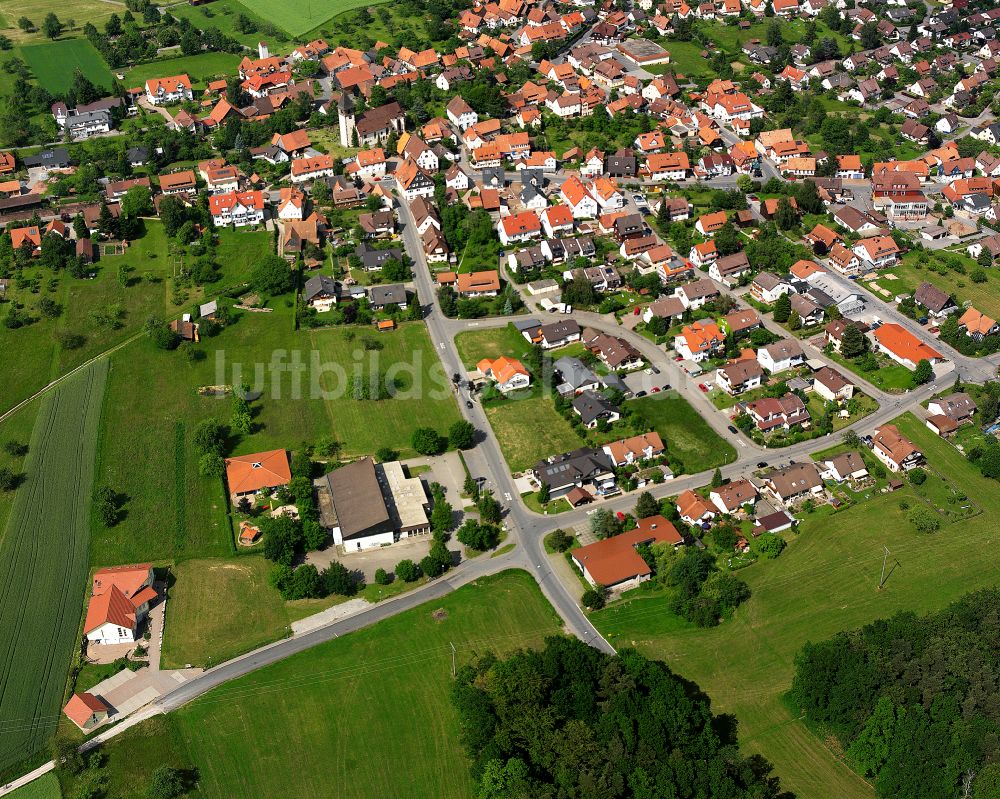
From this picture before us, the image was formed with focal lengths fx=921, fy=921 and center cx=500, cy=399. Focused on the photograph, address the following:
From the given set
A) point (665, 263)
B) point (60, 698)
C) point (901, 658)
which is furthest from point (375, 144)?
→ point (901, 658)

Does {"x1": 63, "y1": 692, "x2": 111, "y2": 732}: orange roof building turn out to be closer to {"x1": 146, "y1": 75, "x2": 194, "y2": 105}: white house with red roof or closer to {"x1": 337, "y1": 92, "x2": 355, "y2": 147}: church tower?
{"x1": 337, "y1": 92, "x2": 355, "y2": 147}: church tower

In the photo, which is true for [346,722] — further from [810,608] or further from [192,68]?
[192,68]

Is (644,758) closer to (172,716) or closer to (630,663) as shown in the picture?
(630,663)

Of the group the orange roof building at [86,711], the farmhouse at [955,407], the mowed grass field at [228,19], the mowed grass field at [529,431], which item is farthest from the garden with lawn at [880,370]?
the mowed grass field at [228,19]

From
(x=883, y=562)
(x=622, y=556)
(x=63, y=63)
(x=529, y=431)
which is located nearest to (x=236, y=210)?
(x=529, y=431)

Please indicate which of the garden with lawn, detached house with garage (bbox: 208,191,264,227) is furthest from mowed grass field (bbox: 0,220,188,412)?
the garden with lawn

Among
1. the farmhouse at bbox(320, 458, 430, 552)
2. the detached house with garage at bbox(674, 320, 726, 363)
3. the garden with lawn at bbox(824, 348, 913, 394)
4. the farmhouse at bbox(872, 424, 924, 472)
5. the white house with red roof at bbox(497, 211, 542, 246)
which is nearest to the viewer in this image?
the farmhouse at bbox(320, 458, 430, 552)

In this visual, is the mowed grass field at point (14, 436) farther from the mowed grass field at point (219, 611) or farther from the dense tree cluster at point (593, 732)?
the dense tree cluster at point (593, 732)
